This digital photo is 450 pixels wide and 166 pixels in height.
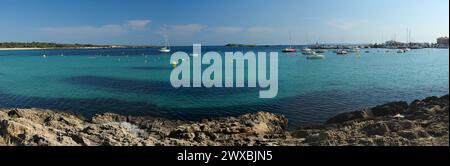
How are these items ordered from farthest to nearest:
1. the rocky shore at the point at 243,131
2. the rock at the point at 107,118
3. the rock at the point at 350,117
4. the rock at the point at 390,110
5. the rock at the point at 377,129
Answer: the rock at the point at 107,118, the rock at the point at 390,110, the rock at the point at 350,117, the rock at the point at 377,129, the rocky shore at the point at 243,131

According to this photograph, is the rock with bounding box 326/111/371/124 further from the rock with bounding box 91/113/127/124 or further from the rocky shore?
the rock with bounding box 91/113/127/124

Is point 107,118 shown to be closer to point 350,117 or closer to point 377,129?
point 350,117

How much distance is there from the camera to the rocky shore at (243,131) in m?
12.9

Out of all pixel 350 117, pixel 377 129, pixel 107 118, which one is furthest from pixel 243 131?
pixel 107 118

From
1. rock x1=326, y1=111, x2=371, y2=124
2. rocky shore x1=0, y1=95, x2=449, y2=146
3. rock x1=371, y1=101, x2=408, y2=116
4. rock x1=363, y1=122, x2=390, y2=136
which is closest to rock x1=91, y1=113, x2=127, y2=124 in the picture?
rocky shore x1=0, y1=95, x2=449, y2=146

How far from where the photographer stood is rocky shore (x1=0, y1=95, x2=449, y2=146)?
507 inches

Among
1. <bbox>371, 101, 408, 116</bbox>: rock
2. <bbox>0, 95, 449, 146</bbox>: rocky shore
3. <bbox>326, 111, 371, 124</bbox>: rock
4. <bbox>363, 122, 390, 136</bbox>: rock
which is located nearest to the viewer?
<bbox>0, 95, 449, 146</bbox>: rocky shore

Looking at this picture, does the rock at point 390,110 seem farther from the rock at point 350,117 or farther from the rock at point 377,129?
the rock at point 377,129

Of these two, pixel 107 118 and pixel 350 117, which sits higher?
pixel 350 117

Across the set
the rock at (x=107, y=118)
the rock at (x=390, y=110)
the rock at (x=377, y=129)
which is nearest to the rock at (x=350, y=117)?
the rock at (x=390, y=110)

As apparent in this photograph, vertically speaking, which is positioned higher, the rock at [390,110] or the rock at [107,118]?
the rock at [390,110]

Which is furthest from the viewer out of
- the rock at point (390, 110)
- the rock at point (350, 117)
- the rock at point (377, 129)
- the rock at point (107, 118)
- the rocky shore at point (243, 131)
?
the rock at point (107, 118)

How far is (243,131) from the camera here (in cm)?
1658
